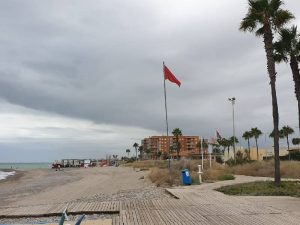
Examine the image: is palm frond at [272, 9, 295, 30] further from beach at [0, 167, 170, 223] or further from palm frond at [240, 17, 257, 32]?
beach at [0, 167, 170, 223]

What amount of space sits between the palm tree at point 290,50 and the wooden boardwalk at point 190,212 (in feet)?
32.1

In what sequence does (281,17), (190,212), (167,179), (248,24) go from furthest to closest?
(167,179) → (248,24) → (281,17) → (190,212)

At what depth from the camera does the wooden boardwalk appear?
38.6 ft

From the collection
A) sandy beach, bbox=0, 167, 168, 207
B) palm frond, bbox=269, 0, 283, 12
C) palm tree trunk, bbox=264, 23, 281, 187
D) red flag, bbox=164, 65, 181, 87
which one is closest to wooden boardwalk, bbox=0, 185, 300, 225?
sandy beach, bbox=0, 167, 168, 207

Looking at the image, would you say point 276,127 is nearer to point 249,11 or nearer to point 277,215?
point 249,11

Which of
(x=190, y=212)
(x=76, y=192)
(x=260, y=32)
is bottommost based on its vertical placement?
(x=76, y=192)

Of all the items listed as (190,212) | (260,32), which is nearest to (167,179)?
(260,32)

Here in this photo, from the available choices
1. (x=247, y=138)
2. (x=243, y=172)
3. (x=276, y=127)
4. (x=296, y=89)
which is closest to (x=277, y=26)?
(x=296, y=89)

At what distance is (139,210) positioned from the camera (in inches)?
549

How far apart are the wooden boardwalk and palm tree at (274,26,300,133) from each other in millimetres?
9772

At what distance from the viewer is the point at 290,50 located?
24.2 metres

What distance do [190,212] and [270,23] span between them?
1318 centimetres

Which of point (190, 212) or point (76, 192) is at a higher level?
point (190, 212)

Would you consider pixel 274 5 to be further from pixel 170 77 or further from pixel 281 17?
pixel 170 77
